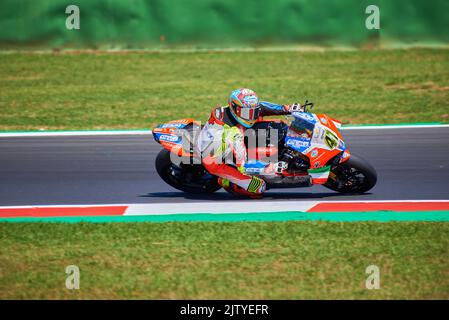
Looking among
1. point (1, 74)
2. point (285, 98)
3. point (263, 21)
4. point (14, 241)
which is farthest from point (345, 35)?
point (14, 241)

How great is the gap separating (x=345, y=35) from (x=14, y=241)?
39.7ft

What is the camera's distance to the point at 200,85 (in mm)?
17578

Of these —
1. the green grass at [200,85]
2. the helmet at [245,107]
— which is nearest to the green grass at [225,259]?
the helmet at [245,107]

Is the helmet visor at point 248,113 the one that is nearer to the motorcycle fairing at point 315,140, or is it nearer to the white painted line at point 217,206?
the motorcycle fairing at point 315,140

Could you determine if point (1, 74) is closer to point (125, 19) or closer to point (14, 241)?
point (125, 19)

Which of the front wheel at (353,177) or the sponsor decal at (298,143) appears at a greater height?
the sponsor decal at (298,143)

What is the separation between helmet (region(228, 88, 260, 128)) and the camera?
9.43 meters

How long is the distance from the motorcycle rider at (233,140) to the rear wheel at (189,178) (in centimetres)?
48

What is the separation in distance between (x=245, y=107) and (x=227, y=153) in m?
0.59

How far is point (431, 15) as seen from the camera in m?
18.2

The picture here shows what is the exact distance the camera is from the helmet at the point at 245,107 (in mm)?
9430

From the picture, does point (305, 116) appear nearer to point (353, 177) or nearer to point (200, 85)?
point (353, 177)
